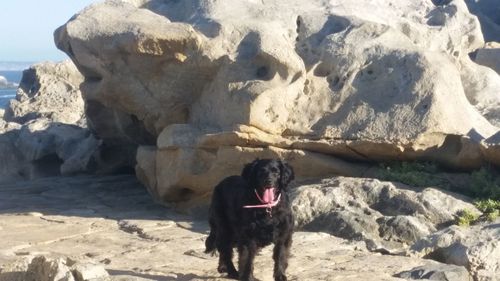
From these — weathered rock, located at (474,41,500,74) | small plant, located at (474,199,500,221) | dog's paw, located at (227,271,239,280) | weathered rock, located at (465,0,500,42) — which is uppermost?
weathered rock, located at (465,0,500,42)

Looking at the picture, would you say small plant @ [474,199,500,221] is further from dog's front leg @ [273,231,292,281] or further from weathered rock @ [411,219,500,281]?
dog's front leg @ [273,231,292,281]

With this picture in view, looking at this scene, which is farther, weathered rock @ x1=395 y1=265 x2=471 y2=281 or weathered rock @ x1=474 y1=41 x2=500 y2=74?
weathered rock @ x1=474 y1=41 x2=500 y2=74

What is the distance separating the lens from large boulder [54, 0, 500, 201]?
11.6 metres

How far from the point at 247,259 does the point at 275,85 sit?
15.6 feet

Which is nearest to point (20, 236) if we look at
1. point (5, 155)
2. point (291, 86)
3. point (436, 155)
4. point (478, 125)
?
point (291, 86)

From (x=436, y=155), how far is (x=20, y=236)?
212 inches

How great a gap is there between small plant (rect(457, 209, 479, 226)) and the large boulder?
111cm

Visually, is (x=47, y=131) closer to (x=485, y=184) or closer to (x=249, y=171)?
(x=485, y=184)

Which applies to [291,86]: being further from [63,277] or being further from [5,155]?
[5,155]

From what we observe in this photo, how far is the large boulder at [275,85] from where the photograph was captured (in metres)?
11.6

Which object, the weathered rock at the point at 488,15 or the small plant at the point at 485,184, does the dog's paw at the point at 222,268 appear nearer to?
the small plant at the point at 485,184

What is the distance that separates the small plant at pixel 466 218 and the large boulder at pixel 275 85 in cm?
111

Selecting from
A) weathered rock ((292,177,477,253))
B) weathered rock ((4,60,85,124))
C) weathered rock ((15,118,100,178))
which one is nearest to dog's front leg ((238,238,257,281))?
weathered rock ((292,177,477,253))

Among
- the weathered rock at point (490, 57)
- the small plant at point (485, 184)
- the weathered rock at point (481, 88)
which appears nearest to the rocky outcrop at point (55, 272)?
the small plant at point (485, 184)
